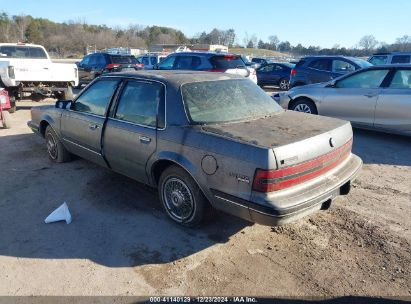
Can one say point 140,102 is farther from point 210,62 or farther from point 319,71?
point 319,71

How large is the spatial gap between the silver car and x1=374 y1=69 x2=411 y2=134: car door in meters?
3.40

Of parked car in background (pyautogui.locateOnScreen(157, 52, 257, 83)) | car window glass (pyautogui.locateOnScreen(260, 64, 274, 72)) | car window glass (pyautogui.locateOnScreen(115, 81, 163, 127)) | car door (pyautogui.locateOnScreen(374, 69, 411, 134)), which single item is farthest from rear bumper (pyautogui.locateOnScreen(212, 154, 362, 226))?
car window glass (pyautogui.locateOnScreen(260, 64, 274, 72))

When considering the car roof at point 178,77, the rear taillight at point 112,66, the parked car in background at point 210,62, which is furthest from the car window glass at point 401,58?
the car roof at point 178,77

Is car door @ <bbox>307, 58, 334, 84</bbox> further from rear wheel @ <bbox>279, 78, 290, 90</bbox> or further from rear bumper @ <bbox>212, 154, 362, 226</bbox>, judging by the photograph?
rear bumper @ <bbox>212, 154, 362, 226</bbox>

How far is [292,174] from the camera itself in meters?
3.19

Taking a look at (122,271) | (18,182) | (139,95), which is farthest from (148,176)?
(18,182)

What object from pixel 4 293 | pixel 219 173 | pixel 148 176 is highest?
pixel 219 173

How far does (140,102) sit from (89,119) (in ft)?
3.36

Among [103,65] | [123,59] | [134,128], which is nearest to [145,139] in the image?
[134,128]

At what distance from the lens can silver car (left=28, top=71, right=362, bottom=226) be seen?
123 inches

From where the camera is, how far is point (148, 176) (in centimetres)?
412

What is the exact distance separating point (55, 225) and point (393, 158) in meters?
5.44

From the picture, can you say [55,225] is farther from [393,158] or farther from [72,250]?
[393,158]

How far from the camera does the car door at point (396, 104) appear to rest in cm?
682
